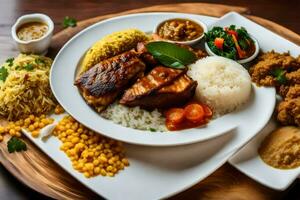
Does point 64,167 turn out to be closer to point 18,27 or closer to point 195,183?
point 195,183

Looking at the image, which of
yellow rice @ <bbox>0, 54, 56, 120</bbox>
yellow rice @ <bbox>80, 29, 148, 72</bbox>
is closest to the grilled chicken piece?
yellow rice @ <bbox>80, 29, 148, 72</bbox>

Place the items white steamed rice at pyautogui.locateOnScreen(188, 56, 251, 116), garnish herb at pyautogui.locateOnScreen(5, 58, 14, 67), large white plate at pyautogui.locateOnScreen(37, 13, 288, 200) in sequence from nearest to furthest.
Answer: large white plate at pyautogui.locateOnScreen(37, 13, 288, 200)
white steamed rice at pyautogui.locateOnScreen(188, 56, 251, 116)
garnish herb at pyautogui.locateOnScreen(5, 58, 14, 67)

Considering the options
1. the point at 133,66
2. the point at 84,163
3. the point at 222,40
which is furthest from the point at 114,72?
the point at 222,40

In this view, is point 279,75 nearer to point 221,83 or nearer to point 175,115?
point 221,83

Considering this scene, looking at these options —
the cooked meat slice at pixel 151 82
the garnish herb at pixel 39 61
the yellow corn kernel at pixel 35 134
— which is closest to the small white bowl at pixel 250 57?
the cooked meat slice at pixel 151 82

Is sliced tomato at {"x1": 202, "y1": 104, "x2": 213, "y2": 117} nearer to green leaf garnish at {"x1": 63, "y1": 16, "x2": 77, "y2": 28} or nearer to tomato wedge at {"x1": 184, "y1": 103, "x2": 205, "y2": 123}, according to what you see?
tomato wedge at {"x1": 184, "y1": 103, "x2": 205, "y2": 123}

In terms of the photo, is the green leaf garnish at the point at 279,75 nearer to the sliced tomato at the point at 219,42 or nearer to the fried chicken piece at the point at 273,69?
the fried chicken piece at the point at 273,69

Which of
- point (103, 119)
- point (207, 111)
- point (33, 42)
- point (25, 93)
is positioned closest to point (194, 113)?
point (207, 111)
